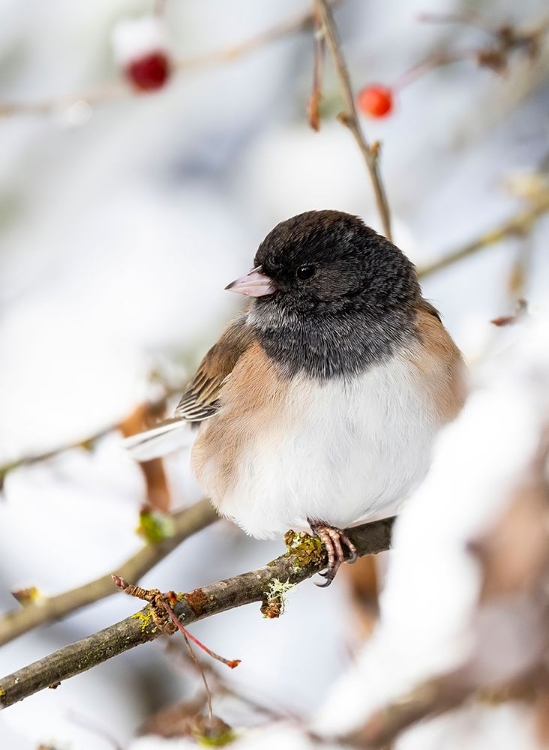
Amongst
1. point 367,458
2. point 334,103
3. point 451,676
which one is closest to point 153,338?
point 334,103

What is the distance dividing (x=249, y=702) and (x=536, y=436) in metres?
1.01

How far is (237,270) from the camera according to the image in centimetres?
370

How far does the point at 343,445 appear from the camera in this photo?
6.97ft

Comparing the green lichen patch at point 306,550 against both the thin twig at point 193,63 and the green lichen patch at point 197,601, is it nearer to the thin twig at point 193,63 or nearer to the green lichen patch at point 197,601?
the green lichen patch at point 197,601

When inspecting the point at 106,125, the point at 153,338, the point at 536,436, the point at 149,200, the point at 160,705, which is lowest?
the point at 160,705

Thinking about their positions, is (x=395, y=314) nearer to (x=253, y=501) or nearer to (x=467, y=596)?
(x=253, y=501)

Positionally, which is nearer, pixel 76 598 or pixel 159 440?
pixel 76 598

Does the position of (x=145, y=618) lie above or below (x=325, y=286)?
below

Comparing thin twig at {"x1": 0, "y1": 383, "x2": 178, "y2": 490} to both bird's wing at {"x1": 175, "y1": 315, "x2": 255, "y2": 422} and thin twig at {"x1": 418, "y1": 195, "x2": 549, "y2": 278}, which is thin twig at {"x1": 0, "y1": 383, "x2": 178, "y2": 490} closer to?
bird's wing at {"x1": 175, "y1": 315, "x2": 255, "y2": 422}

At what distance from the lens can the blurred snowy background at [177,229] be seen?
305cm

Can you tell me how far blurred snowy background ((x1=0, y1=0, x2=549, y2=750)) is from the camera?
305cm

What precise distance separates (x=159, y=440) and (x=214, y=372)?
361 mm

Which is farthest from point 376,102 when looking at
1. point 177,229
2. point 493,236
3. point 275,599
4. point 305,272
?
point 177,229

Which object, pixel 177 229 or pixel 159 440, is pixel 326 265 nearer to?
pixel 159 440
